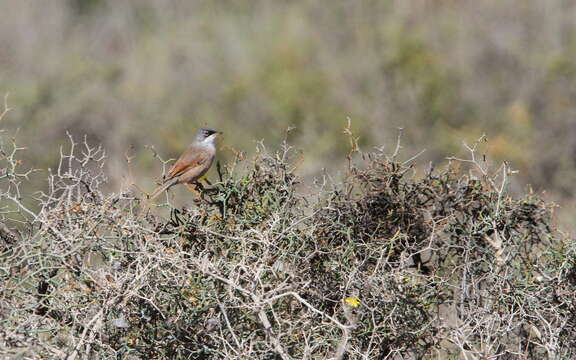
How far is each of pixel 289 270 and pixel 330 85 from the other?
40.9 ft

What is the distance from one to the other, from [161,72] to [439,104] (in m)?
7.50

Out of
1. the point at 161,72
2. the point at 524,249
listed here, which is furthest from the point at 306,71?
the point at 524,249

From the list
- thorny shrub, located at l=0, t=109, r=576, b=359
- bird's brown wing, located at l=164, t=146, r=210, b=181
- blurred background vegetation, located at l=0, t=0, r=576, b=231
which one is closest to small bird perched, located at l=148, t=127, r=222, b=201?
bird's brown wing, located at l=164, t=146, r=210, b=181

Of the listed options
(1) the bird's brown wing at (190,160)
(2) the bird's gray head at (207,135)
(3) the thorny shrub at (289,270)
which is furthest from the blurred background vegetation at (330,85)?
(3) the thorny shrub at (289,270)

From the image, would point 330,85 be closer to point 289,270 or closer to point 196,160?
point 196,160

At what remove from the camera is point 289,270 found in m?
3.18

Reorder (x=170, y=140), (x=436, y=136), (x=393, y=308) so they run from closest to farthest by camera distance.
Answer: (x=393, y=308) → (x=436, y=136) → (x=170, y=140)

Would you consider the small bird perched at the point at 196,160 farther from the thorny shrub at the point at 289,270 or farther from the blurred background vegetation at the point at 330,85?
the blurred background vegetation at the point at 330,85

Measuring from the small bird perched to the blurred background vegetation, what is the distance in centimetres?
460

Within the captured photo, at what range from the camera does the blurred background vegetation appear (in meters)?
13.3

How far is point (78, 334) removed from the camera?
2951 millimetres

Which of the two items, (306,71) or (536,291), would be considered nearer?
(536,291)

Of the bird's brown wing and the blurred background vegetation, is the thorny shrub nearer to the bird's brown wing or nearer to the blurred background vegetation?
the bird's brown wing

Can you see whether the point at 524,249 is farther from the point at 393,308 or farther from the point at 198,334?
the point at 198,334
